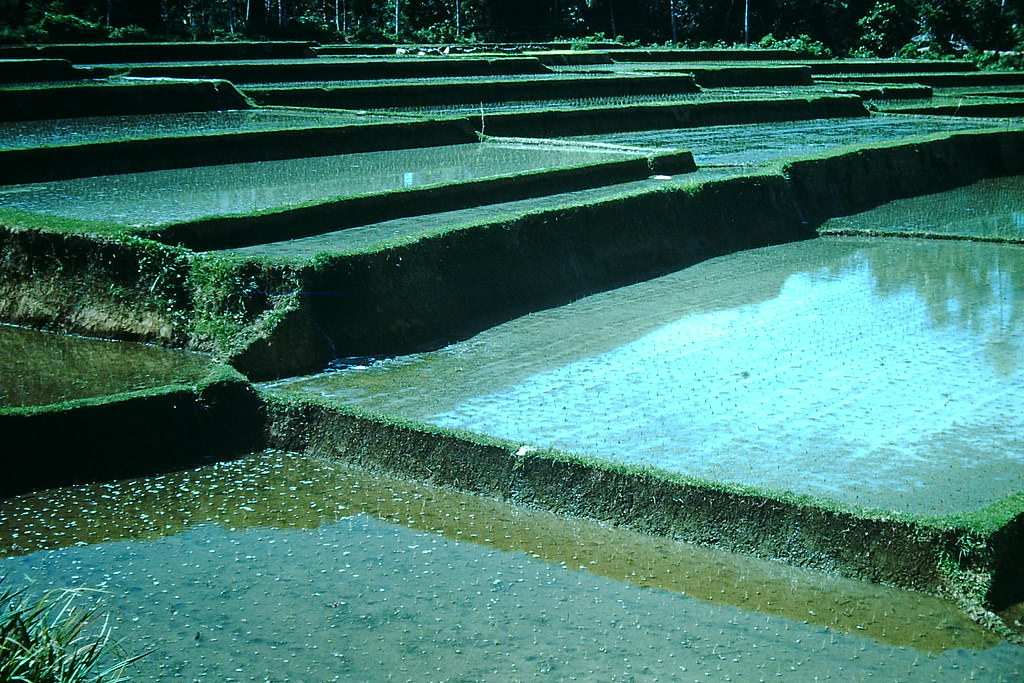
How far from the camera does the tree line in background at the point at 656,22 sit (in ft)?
103

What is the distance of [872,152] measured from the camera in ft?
42.6

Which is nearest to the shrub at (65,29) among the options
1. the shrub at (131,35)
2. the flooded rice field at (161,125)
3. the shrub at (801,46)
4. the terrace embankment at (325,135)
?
the shrub at (131,35)

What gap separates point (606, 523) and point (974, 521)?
1449 mm

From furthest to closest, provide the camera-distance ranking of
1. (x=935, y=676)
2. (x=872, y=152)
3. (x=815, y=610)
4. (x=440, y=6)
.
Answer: (x=440, y=6), (x=872, y=152), (x=815, y=610), (x=935, y=676)

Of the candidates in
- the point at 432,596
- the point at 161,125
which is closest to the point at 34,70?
the point at 161,125

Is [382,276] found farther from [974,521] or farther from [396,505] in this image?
[974,521]

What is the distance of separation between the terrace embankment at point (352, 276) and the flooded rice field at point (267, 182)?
0.63 m

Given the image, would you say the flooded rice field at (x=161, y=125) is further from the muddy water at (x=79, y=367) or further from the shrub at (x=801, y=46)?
the shrub at (x=801, y=46)

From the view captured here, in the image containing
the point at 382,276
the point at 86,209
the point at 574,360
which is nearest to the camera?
the point at 574,360

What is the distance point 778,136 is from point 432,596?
40.1 ft

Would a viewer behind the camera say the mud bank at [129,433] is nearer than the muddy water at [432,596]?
No

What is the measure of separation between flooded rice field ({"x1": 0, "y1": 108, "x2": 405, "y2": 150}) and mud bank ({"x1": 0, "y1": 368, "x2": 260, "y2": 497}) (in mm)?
5180

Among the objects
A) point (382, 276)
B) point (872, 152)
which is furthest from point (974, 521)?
point (872, 152)

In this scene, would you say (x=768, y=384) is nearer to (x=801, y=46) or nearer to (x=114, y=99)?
→ (x=114, y=99)
